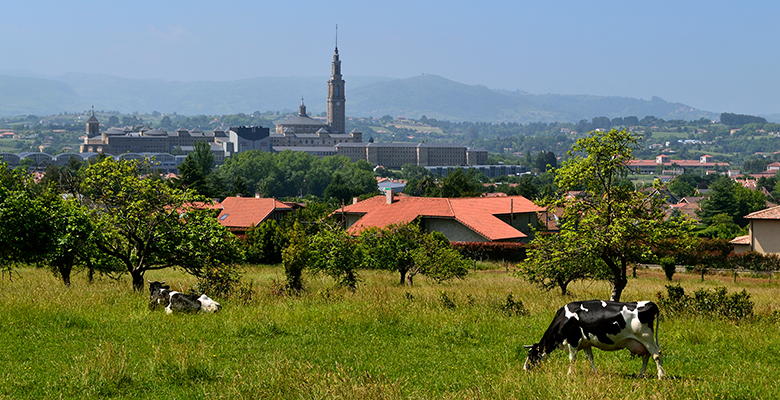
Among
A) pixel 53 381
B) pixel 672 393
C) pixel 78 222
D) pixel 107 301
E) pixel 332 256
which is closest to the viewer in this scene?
pixel 672 393

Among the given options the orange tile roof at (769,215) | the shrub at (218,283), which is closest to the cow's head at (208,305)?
the shrub at (218,283)

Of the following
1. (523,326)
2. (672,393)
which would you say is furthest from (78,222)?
(672,393)

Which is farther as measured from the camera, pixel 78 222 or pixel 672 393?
pixel 78 222

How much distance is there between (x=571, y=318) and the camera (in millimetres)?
10555

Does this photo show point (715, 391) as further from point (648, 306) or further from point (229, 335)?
point (229, 335)

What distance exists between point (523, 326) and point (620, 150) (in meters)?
6.49

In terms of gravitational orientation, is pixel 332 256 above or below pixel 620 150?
below

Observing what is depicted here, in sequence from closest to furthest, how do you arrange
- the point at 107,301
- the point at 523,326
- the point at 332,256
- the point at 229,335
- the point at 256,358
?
the point at 256,358 < the point at 229,335 < the point at 523,326 < the point at 107,301 < the point at 332,256

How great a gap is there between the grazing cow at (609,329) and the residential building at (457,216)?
3622 cm

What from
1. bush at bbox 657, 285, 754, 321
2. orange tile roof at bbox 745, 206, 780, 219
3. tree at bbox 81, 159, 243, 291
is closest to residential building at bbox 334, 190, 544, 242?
orange tile roof at bbox 745, 206, 780, 219

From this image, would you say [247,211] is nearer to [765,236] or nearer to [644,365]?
[765,236]

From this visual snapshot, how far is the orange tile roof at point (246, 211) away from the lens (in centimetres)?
6116

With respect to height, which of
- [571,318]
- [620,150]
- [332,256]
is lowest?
[332,256]

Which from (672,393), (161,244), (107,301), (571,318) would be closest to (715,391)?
(672,393)
